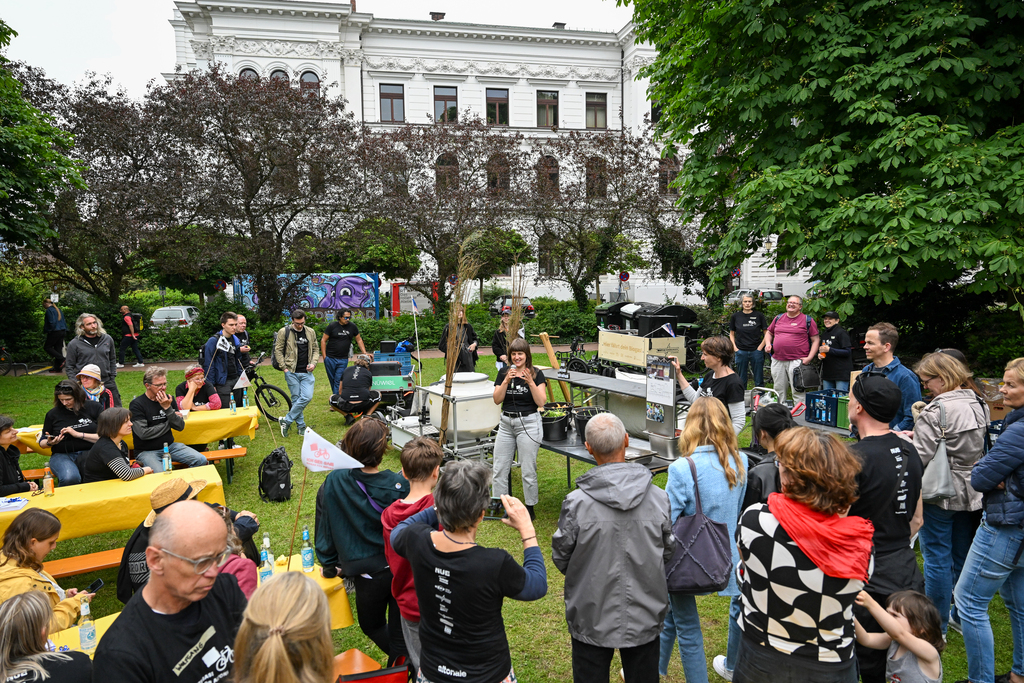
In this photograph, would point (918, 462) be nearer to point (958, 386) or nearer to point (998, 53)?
point (958, 386)

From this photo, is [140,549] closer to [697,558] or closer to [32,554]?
[32,554]

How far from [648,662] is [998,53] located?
852 cm

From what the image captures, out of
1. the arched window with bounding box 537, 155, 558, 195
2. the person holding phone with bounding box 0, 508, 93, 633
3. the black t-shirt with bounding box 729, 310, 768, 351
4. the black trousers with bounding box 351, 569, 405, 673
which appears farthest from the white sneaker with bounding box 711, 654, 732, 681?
the arched window with bounding box 537, 155, 558, 195

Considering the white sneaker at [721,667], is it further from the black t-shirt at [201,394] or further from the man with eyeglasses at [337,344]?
the man with eyeglasses at [337,344]

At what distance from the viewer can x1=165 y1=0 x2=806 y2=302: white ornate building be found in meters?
31.9

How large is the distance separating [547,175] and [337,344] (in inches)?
637

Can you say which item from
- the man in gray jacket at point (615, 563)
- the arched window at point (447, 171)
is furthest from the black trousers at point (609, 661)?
the arched window at point (447, 171)

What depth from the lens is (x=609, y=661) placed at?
9.76ft

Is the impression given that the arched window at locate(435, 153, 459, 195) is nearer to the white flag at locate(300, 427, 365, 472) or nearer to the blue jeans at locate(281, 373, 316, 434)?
the blue jeans at locate(281, 373, 316, 434)

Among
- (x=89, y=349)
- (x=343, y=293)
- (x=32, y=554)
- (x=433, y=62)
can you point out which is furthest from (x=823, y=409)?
(x=433, y=62)

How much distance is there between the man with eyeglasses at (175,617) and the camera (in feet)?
6.46

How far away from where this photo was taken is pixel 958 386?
3967 millimetres

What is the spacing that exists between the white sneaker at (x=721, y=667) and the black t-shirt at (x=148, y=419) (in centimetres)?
550

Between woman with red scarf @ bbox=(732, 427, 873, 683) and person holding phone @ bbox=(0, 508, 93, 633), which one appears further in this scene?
person holding phone @ bbox=(0, 508, 93, 633)
